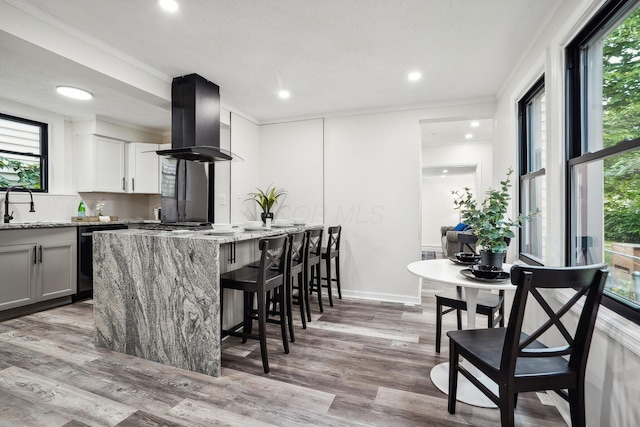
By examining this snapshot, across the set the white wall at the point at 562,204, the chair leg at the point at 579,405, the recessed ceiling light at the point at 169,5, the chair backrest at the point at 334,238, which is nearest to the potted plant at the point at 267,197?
the chair backrest at the point at 334,238

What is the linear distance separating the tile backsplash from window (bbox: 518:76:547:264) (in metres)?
5.31

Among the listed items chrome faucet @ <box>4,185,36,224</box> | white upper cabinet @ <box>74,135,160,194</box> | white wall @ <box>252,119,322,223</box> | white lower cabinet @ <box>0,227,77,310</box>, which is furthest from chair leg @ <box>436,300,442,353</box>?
chrome faucet @ <box>4,185,36,224</box>

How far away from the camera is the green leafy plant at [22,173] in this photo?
3.68m

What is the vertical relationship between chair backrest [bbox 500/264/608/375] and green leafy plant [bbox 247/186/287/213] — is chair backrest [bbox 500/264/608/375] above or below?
below

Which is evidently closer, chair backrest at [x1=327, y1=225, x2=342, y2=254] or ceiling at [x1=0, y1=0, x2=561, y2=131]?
ceiling at [x1=0, y1=0, x2=561, y2=131]

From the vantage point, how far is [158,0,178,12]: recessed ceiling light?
6.19 ft

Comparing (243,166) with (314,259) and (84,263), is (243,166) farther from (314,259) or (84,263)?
(84,263)

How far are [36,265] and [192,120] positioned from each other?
245 cm

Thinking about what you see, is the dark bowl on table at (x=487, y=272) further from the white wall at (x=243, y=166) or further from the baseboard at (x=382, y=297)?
the white wall at (x=243, y=166)

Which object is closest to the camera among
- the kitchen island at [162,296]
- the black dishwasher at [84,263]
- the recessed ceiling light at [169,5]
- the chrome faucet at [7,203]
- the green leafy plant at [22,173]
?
the recessed ceiling light at [169,5]

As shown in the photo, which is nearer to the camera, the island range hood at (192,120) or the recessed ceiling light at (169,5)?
the recessed ceiling light at (169,5)

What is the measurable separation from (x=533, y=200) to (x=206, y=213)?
11.0 ft

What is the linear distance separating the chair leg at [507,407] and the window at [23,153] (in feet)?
17.2

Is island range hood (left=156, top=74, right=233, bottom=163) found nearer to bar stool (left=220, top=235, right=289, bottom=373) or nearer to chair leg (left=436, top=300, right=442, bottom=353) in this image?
bar stool (left=220, top=235, right=289, bottom=373)
